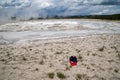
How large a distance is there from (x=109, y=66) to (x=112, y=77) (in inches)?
52.0

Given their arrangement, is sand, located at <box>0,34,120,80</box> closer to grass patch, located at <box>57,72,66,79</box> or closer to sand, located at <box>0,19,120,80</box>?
sand, located at <box>0,19,120,80</box>

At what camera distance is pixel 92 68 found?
8.05 metres

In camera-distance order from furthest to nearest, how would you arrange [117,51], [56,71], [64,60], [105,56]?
[117,51]
[105,56]
[64,60]
[56,71]

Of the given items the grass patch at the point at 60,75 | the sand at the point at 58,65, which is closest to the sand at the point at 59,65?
the sand at the point at 58,65

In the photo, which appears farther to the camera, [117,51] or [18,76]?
[117,51]

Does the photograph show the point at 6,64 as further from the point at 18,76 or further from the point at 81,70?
the point at 81,70

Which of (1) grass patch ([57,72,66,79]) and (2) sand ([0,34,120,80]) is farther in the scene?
(2) sand ([0,34,120,80])

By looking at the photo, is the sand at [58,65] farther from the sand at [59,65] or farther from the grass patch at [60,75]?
the grass patch at [60,75]

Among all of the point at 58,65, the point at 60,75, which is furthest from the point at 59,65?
the point at 60,75

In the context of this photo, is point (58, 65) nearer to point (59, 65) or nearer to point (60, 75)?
point (59, 65)

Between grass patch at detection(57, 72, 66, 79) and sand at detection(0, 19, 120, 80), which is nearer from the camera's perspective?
grass patch at detection(57, 72, 66, 79)

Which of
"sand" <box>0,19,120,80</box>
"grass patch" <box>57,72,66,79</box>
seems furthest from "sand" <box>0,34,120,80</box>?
"grass patch" <box>57,72,66,79</box>

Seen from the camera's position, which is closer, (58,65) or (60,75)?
(60,75)

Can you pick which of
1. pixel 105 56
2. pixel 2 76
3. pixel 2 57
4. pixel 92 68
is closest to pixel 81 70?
pixel 92 68
